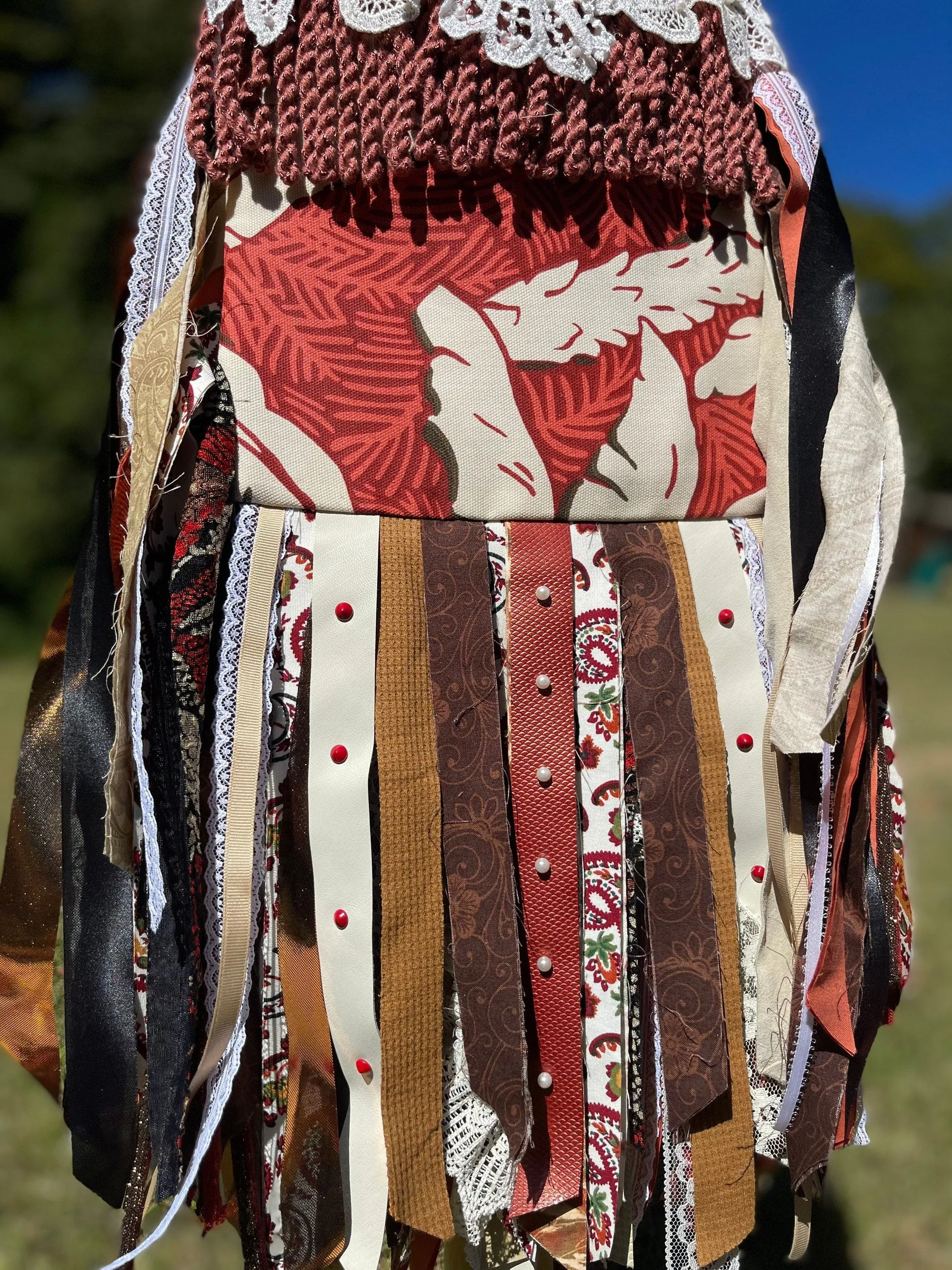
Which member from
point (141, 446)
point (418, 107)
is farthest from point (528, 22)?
point (141, 446)

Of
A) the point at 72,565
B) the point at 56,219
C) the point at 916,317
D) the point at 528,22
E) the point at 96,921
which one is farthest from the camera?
the point at 916,317

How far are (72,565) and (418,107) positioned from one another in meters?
4.62

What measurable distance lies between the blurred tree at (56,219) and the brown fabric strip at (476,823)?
6188mm

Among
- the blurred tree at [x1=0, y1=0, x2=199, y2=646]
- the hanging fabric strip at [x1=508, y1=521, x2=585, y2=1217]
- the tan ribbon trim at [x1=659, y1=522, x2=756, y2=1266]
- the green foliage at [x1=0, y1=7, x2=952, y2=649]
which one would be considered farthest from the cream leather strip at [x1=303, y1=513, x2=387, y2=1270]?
the blurred tree at [x1=0, y1=0, x2=199, y2=646]

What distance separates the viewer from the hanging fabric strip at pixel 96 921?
34.2 inches

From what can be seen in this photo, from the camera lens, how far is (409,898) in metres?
0.82

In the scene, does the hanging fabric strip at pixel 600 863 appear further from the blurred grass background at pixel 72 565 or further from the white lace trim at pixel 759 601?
the blurred grass background at pixel 72 565

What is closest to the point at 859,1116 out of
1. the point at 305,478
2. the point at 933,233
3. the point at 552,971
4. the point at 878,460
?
the point at 552,971

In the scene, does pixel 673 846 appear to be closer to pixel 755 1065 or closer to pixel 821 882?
pixel 821 882

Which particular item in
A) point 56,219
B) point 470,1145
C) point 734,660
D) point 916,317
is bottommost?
point 470,1145

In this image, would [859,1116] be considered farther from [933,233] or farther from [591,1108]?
[933,233]

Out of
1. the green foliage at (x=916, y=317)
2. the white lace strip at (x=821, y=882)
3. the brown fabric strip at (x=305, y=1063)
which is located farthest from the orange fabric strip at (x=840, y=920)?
the green foliage at (x=916, y=317)

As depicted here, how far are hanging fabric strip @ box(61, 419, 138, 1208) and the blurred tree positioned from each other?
601 centimetres

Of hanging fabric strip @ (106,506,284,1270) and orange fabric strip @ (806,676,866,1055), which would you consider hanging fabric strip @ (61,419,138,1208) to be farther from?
orange fabric strip @ (806,676,866,1055)
